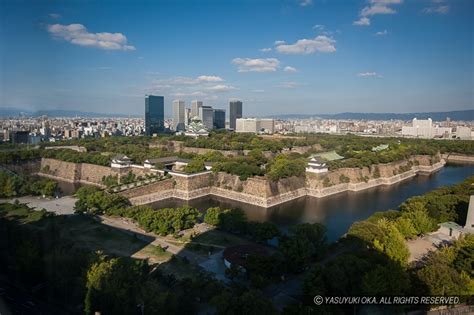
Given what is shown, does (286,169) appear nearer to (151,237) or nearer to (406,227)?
(406,227)

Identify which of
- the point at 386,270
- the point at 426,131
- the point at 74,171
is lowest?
the point at 74,171

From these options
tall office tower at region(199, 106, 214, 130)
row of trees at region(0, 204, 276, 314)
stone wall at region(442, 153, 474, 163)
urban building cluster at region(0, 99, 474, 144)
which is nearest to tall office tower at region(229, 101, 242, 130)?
urban building cluster at region(0, 99, 474, 144)

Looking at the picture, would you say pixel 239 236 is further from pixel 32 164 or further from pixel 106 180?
pixel 32 164

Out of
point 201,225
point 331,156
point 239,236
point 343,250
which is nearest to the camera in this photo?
point 343,250

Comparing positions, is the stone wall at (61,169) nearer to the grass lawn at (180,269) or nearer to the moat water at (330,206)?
the moat water at (330,206)

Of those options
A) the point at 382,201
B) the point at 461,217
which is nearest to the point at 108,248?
the point at 461,217

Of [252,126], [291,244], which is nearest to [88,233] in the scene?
[291,244]

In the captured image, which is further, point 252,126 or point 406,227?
point 252,126
